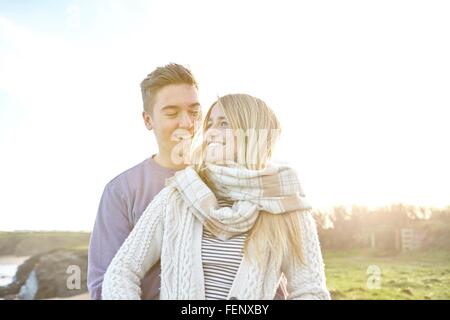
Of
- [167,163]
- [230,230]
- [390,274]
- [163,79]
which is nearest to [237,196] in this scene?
[230,230]

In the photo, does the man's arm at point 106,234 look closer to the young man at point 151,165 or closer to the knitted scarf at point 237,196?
the young man at point 151,165

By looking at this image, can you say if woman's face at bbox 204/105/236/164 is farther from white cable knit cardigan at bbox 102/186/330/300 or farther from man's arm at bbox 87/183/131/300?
man's arm at bbox 87/183/131/300

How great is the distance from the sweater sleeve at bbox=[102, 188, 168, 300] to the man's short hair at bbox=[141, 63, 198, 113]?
51 centimetres

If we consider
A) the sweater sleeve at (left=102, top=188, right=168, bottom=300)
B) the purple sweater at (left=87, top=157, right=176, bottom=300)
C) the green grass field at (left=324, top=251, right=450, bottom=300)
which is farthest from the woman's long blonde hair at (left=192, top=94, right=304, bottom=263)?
the green grass field at (left=324, top=251, right=450, bottom=300)

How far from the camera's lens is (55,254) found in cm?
260

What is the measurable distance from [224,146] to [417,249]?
1491mm

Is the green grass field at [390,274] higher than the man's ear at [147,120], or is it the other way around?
the man's ear at [147,120]

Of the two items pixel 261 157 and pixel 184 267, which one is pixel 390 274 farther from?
pixel 184 267

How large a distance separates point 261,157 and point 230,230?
0.26 m

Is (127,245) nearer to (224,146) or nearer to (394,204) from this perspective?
(224,146)

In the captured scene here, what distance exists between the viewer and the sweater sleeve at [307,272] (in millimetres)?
1639

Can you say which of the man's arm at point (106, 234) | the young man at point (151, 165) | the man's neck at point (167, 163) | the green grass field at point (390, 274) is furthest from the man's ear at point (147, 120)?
the green grass field at point (390, 274)

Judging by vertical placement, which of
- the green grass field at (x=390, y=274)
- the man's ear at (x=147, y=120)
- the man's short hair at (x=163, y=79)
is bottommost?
the green grass field at (x=390, y=274)

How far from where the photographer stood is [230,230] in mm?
1647
